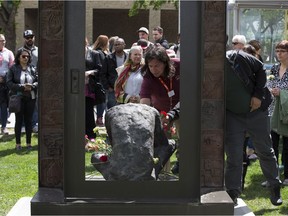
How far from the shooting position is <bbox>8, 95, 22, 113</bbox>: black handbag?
31.9 feet

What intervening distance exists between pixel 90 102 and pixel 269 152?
183cm

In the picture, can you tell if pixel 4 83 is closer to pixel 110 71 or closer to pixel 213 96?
pixel 110 71

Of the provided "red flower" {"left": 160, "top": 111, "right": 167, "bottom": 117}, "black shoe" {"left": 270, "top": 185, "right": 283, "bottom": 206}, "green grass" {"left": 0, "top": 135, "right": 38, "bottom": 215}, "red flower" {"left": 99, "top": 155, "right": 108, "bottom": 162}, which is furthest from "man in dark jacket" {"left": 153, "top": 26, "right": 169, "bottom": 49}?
"green grass" {"left": 0, "top": 135, "right": 38, "bottom": 215}

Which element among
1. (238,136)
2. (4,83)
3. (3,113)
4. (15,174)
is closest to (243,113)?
(238,136)

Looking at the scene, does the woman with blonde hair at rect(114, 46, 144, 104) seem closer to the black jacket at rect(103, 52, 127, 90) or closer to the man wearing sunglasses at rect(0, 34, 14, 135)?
the black jacket at rect(103, 52, 127, 90)

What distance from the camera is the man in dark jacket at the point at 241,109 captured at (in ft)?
18.5

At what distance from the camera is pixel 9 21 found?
2159 cm

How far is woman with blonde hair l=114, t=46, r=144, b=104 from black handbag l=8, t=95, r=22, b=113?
14.1 feet

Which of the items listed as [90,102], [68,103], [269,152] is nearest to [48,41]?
[68,103]

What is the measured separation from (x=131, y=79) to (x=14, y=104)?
5001 mm

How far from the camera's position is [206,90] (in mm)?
4414

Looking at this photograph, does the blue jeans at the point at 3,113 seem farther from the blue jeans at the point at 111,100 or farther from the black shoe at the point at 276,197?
the black shoe at the point at 276,197

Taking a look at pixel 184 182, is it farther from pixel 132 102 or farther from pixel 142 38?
pixel 142 38

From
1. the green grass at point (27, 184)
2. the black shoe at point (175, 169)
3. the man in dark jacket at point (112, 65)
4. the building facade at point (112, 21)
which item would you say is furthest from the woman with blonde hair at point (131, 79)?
the green grass at point (27, 184)
